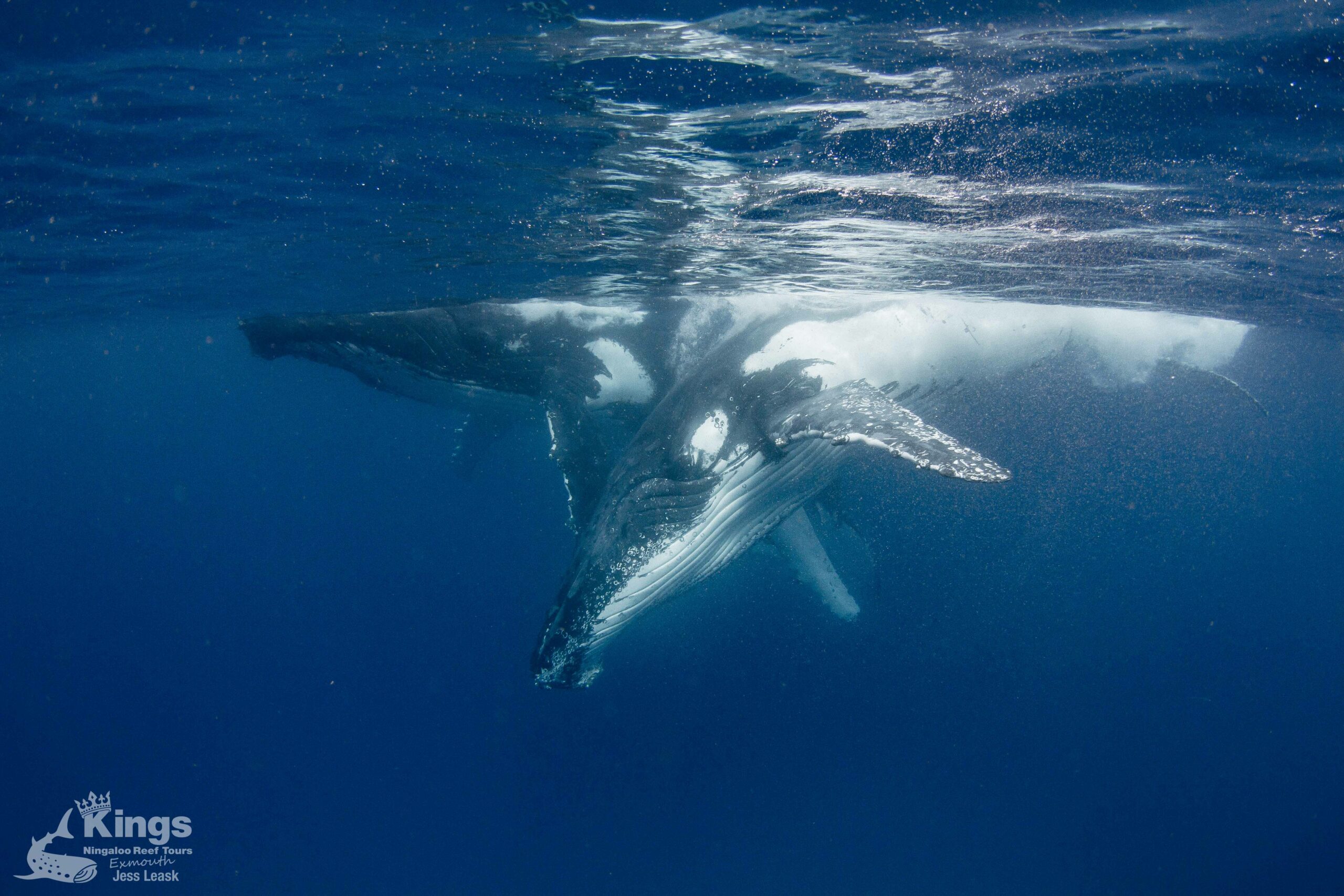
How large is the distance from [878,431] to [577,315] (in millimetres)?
7012

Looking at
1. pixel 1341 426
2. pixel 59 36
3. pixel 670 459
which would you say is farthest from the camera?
pixel 1341 426

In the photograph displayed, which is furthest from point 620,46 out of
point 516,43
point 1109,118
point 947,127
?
point 1109,118

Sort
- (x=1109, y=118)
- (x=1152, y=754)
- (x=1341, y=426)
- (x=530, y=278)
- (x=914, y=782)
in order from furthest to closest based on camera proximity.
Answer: (x=1341, y=426) < (x=1152, y=754) < (x=914, y=782) < (x=530, y=278) < (x=1109, y=118)

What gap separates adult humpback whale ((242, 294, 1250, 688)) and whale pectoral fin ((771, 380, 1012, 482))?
2cm

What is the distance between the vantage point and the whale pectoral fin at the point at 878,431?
5094 millimetres

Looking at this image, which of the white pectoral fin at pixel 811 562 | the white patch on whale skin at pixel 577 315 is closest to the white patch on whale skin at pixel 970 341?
the white pectoral fin at pixel 811 562

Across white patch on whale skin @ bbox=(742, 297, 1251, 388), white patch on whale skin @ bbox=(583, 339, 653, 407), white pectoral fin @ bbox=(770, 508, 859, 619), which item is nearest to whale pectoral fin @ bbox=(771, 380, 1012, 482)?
white patch on whale skin @ bbox=(742, 297, 1251, 388)

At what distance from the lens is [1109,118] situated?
266 inches

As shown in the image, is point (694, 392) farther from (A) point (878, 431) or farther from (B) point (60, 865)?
(B) point (60, 865)

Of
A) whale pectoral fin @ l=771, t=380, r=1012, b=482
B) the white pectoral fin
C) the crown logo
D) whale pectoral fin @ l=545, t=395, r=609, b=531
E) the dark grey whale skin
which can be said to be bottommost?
the crown logo

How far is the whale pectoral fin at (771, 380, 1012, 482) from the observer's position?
5.09 metres

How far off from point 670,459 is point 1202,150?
674 centimetres

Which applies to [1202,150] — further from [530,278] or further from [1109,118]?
[530,278]

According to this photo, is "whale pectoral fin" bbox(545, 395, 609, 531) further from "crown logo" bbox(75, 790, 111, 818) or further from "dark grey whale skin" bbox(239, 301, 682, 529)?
"crown logo" bbox(75, 790, 111, 818)
